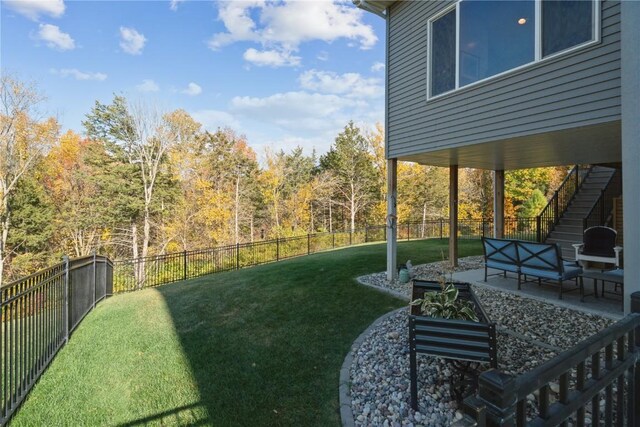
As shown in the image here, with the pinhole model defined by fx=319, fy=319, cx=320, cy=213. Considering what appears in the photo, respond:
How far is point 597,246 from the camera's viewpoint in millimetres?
6641

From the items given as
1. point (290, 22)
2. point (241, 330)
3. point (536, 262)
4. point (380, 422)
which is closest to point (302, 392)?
point (380, 422)

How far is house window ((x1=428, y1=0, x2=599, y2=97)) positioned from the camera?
389 cm

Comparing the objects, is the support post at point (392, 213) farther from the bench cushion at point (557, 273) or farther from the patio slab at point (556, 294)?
the bench cushion at point (557, 273)

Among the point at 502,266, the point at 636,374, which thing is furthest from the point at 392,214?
the point at 636,374

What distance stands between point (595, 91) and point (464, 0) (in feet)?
8.66

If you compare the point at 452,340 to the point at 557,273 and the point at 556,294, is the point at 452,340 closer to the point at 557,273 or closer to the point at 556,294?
the point at 557,273

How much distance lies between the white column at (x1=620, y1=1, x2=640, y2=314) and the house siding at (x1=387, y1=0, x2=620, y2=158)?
81 cm

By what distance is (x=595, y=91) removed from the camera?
367cm

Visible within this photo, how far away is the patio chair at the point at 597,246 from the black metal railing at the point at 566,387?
5.47m

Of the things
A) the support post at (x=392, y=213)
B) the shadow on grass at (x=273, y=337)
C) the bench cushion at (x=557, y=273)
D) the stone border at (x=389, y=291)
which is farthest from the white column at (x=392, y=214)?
the bench cushion at (x=557, y=273)

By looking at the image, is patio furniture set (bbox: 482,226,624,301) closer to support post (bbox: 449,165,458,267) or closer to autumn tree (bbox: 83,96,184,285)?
support post (bbox: 449,165,458,267)

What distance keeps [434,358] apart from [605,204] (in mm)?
8623

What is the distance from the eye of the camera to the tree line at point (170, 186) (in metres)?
17.0

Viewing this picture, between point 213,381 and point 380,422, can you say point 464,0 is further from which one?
point 213,381
